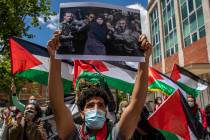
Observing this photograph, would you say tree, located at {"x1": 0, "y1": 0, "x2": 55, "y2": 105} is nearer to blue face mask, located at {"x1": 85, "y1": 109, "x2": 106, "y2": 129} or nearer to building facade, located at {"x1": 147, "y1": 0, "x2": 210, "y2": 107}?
building facade, located at {"x1": 147, "y1": 0, "x2": 210, "y2": 107}

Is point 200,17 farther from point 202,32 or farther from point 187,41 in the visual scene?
point 187,41

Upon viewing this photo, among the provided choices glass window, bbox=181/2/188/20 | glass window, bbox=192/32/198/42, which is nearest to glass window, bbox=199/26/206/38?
glass window, bbox=192/32/198/42

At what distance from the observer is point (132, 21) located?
10.8ft

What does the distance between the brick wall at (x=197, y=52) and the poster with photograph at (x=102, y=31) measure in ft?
65.8

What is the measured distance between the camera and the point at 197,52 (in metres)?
24.5

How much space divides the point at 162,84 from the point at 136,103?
4.96 m

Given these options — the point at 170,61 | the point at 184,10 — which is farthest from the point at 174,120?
the point at 170,61

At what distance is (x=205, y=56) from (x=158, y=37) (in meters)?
14.0

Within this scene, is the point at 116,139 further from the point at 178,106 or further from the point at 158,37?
the point at 158,37

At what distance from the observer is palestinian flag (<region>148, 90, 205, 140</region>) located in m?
5.69

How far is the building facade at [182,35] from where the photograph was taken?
72.2 feet

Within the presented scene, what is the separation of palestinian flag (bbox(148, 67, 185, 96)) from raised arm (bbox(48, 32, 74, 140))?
16.4 ft

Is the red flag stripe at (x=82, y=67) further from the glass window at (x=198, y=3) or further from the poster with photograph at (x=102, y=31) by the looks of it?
the glass window at (x=198, y=3)

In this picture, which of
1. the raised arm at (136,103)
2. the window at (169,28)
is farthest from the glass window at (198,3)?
the raised arm at (136,103)
